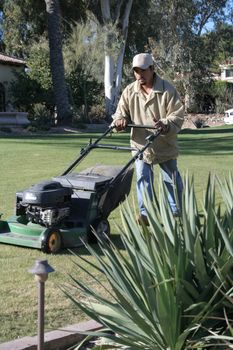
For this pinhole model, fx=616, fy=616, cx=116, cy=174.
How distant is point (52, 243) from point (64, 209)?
14.5 inches

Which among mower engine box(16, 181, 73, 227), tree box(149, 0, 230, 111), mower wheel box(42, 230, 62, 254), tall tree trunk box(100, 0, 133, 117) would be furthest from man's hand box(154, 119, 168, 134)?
tree box(149, 0, 230, 111)

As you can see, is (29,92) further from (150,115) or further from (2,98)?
(150,115)

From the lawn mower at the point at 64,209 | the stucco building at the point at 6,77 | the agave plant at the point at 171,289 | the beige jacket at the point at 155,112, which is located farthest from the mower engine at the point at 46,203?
the stucco building at the point at 6,77

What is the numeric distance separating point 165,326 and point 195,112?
5201 cm

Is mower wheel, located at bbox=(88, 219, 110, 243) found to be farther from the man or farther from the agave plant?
the agave plant

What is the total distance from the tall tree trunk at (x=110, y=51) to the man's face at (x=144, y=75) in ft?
108

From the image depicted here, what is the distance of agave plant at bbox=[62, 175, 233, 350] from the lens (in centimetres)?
293

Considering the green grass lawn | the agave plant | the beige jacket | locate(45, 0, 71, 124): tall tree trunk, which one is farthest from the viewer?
locate(45, 0, 71, 124): tall tree trunk

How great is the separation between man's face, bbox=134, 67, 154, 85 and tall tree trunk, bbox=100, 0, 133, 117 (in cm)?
3298

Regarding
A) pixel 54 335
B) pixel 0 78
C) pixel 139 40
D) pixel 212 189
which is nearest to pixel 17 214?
pixel 54 335

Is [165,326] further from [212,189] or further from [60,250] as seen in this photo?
[60,250]

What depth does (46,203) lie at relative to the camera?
18.6ft

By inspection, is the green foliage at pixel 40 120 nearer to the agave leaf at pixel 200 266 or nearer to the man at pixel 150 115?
the man at pixel 150 115

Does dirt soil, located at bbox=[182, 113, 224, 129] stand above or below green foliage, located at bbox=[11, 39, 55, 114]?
below
